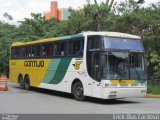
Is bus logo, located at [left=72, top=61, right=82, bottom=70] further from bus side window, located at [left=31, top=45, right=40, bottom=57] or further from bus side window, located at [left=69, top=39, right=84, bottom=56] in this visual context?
bus side window, located at [left=31, top=45, right=40, bottom=57]

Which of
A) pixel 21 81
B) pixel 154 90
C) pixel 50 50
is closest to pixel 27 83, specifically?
pixel 21 81

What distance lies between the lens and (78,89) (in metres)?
20.5

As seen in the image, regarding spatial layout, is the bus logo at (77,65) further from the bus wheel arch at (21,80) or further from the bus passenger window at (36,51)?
the bus wheel arch at (21,80)

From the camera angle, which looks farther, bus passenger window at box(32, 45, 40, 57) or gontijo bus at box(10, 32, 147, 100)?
bus passenger window at box(32, 45, 40, 57)

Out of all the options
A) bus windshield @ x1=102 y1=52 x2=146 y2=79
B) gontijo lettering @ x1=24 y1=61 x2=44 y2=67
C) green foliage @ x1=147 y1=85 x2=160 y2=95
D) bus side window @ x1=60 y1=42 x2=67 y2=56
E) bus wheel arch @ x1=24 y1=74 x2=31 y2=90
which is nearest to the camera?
bus windshield @ x1=102 y1=52 x2=146 y2=79

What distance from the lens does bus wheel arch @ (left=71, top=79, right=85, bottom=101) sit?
66.1 ft

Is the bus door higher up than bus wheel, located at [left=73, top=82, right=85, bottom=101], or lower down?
higher up

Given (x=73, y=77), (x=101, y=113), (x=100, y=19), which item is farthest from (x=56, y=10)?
(x=101, y=113)

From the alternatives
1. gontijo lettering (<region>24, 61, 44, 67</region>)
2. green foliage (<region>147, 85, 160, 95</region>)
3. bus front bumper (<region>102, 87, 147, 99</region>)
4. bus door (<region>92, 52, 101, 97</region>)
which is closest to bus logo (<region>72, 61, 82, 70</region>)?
bus door (<region>92, 52, 101, 97</region>)

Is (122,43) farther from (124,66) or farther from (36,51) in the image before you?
(36,51)

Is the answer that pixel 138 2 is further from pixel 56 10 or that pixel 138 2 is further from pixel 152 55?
pixel 56 10

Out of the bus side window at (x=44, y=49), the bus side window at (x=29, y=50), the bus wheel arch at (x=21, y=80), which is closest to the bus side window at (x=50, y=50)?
the bus side window at (x=44, y=49)

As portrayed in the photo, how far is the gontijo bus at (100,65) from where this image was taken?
18.5m

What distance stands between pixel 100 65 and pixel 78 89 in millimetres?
2478
